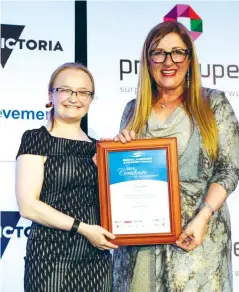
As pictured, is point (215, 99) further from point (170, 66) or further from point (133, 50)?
point (133, 50)

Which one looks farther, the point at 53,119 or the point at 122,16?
the point at 122,16

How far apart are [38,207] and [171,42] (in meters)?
0.70

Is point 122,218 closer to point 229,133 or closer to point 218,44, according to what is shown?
point 229,133

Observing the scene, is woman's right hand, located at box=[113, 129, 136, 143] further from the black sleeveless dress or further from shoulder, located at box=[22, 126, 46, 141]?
shoulder, located at box=[22, 126, 46, 141]

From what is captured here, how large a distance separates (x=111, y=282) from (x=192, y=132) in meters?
0.57

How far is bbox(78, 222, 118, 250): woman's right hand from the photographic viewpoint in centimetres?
166

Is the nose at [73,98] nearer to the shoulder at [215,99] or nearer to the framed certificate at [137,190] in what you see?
the framed certificate at [137,190]

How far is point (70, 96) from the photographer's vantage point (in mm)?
1751

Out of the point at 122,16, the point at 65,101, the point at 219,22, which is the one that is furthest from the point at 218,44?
the point at 65,101

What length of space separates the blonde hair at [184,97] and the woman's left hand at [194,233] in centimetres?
22

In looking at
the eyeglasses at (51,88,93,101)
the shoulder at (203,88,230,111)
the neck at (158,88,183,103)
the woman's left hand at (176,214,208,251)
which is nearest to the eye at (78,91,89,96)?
the eyeglasses at (51,88,93,101)

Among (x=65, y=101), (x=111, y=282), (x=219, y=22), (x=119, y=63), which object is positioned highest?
(x=219, y=22)

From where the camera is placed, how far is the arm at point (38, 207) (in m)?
1.65

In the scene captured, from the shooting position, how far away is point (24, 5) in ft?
8.53
